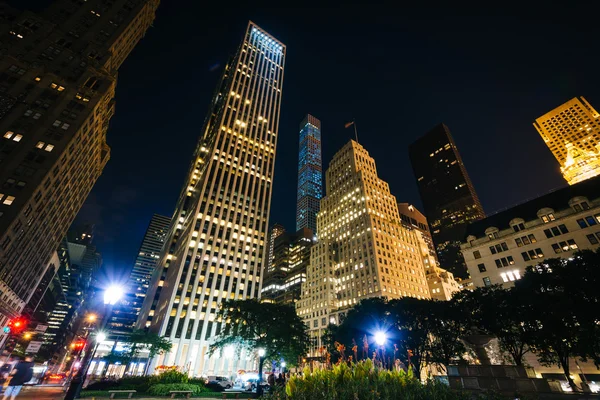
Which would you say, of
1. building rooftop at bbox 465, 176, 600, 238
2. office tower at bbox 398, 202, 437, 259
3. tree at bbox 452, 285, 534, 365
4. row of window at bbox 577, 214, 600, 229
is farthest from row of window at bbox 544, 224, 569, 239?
office tower at bbox 398, 202, 437, 259

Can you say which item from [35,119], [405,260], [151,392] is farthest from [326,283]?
[35,119]

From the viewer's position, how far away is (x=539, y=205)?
2255 inches

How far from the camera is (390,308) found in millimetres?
47938

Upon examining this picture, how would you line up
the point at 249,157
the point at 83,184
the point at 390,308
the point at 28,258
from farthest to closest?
1. the point at 249,157
2. the point at 83,184
3. the point at 28,258
4. the point at 390,308

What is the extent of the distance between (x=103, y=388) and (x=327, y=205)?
110784 mm

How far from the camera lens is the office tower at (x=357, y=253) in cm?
9872

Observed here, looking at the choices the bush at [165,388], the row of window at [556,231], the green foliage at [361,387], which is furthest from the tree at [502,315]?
the bush at [165,388]

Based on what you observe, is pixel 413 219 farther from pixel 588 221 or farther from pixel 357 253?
pixel 588 221

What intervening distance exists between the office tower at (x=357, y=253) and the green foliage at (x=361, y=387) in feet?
277

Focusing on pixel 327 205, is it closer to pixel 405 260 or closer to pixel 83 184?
pixel 405 260

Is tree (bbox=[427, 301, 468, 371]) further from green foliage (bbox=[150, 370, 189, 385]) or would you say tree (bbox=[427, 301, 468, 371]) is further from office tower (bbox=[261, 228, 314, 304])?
office tower (bbox=[261, 228, 314, 304])

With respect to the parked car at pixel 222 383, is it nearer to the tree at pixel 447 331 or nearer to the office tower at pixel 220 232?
the office tower at pixel 220 232

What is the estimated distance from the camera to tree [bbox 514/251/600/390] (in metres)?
25.4

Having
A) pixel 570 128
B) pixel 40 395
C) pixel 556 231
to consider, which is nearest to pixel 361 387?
pixel 40 395
